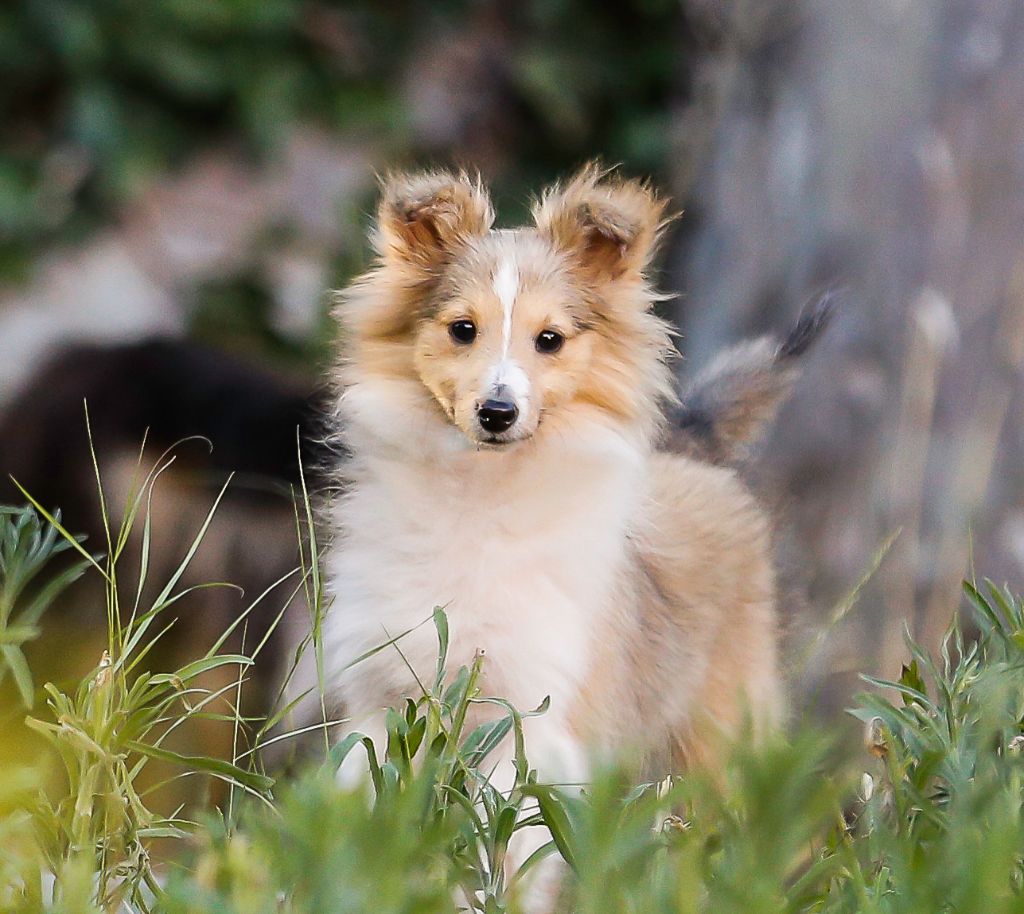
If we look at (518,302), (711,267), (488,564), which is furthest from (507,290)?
(711,267)

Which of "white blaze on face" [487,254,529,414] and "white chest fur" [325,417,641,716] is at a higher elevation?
"white blaze on face" [487,254,529,414]

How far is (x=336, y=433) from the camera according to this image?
11.6 feet

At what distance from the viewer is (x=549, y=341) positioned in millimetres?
3297

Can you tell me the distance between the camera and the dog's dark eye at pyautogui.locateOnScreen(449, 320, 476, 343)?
3.27 meters

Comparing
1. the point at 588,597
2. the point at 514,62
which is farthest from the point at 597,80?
the point at 588,597

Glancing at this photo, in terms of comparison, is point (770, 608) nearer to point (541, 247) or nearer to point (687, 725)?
point (687, 725)

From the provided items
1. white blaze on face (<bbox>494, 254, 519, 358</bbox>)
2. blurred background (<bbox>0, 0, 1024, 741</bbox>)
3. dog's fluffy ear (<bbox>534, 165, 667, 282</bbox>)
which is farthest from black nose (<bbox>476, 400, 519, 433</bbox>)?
blurred background (<bbox>0, 0, 1024, 741</bbox>)

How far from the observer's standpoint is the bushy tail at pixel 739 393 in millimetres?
4191

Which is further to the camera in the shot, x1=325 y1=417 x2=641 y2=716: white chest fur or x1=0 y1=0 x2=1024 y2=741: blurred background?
x1=0 y1=0 x2=1024 y2=741: blurred background

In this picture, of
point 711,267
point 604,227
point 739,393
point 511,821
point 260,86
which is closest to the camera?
point 511,821

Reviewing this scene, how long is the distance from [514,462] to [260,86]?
5.51 metres

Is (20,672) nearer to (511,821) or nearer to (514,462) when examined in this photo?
(511,821)

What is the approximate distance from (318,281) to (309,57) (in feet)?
4.02

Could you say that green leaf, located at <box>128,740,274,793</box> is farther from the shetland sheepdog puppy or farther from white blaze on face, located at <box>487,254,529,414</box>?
white blaze on face, located at <box>487,254,529,414</box>
